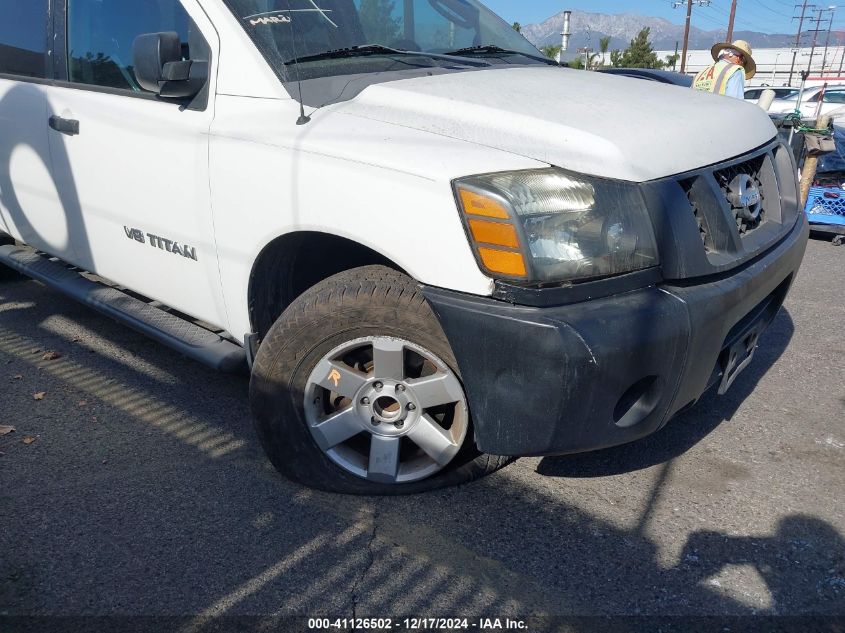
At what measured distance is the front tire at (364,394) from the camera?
2545mm

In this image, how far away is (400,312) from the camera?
8.24 ft

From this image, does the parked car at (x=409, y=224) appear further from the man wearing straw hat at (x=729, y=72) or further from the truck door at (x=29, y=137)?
the man wearing straw hat at (x=729, y=72)

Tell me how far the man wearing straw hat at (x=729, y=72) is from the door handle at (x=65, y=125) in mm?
5590

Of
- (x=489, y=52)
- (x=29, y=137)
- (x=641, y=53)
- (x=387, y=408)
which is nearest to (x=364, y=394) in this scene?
(x=387, y=408)

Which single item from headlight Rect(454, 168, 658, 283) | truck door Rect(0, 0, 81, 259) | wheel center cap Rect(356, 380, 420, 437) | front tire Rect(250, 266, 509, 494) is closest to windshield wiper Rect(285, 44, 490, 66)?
front tire Rect(250, 266, 509, 494)

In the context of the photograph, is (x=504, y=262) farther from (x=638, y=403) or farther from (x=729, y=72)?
(x=729, y=72)

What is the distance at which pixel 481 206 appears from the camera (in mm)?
2209

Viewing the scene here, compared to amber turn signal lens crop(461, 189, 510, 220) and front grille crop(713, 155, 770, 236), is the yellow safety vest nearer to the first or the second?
front grille crop(713, 155, 770, 236)

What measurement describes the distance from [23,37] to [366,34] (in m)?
2.03

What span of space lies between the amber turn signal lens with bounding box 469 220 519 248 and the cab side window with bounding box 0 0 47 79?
9.09 feet

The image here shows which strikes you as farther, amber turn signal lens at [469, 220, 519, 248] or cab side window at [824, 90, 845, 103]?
cab side window at [824, 90, 845, 103]

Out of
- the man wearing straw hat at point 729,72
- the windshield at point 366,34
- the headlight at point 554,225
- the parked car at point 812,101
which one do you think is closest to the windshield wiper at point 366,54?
the windshield at point 366,34

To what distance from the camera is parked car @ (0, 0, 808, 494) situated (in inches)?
89.0

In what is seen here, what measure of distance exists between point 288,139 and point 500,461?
1.41 meters
